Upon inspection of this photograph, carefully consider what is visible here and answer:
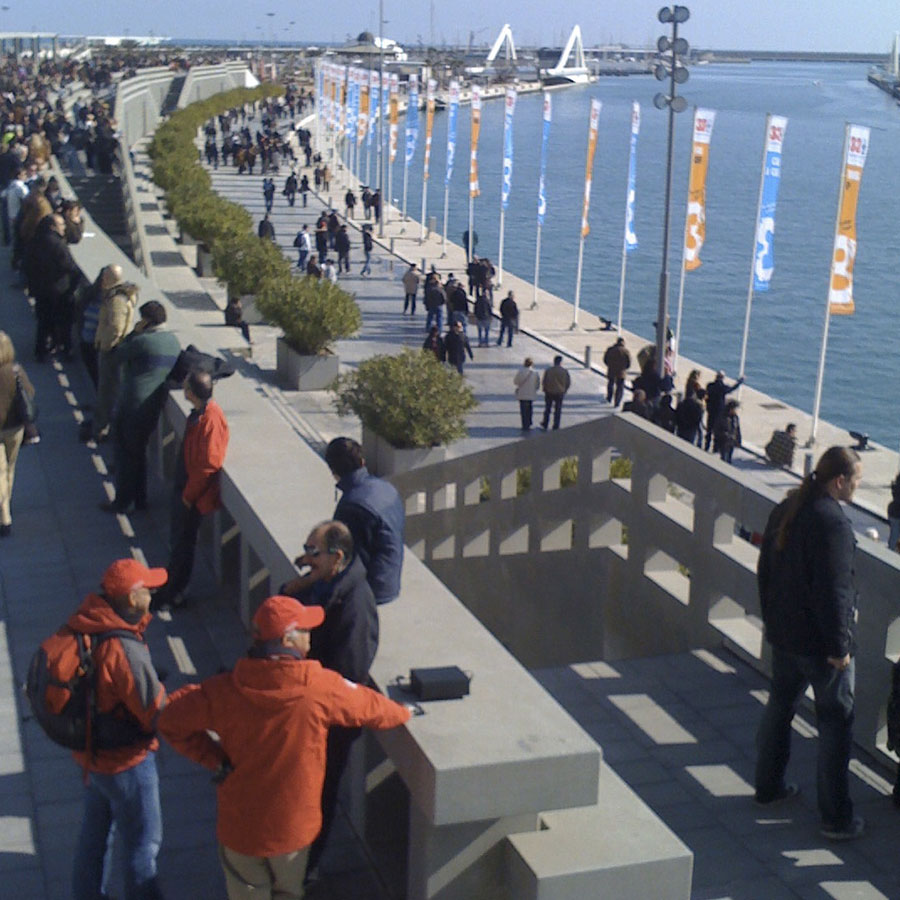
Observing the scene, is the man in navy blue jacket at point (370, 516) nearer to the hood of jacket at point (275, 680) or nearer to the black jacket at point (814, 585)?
the hood of jacket at point (275, 680)

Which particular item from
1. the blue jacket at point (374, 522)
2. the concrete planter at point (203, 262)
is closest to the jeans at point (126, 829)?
the blue jacket at point (374, 522)

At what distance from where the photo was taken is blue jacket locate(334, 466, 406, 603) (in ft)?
15.8

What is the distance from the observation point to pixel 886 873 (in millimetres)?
5719

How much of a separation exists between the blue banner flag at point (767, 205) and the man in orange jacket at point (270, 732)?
21971 mm

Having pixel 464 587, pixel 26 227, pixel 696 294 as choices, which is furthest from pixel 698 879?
pixel 696 294

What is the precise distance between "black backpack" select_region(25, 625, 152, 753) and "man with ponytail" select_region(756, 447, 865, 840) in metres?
2.60

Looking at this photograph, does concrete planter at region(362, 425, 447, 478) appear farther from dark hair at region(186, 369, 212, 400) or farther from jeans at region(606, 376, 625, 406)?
dark hair at region(186, 369, 212, 400)

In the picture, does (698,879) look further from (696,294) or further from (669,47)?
(696,294)

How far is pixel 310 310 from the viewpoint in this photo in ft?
76.1

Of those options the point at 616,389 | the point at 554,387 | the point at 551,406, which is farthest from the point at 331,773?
the point at 616,389

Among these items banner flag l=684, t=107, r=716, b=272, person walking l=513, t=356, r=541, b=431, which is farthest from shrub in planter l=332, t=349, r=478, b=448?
banner flag l=684, t=107, r=716, b=272

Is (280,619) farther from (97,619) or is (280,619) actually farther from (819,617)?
(819,617)

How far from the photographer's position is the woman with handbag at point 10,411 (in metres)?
7.70

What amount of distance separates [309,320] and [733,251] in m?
43.5
